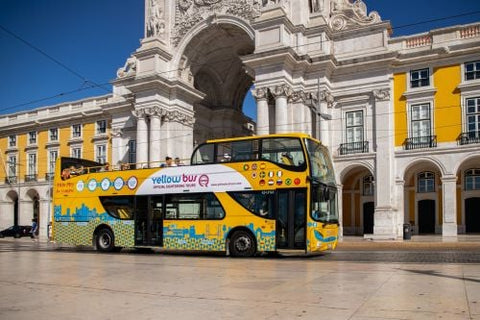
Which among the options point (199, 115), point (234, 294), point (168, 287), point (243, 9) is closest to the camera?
point (234, 294)

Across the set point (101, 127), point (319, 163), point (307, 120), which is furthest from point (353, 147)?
point (101, 127)

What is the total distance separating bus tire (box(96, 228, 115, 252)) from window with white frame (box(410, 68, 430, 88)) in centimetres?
2079

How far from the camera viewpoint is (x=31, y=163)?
51438mm

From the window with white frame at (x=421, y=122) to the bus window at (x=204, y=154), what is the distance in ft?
57.2

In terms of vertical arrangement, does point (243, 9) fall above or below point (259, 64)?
above

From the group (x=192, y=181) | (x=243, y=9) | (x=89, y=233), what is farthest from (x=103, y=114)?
(x=192, y=181)

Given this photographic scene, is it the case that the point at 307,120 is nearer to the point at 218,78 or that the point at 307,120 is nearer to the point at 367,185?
the point at 367,185

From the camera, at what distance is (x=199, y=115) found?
142 feet

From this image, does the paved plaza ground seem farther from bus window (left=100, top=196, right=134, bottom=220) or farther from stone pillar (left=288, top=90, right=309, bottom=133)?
stone pillar (left=288, top=90, right=309, bottom=133)

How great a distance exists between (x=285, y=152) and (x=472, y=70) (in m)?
18.4

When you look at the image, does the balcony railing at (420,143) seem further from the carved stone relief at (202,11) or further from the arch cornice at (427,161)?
the carved stone relief at (202,11)

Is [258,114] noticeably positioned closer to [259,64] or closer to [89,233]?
[259,64]

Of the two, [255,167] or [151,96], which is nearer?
[255,167]

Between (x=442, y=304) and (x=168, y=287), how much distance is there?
16.3 feet
